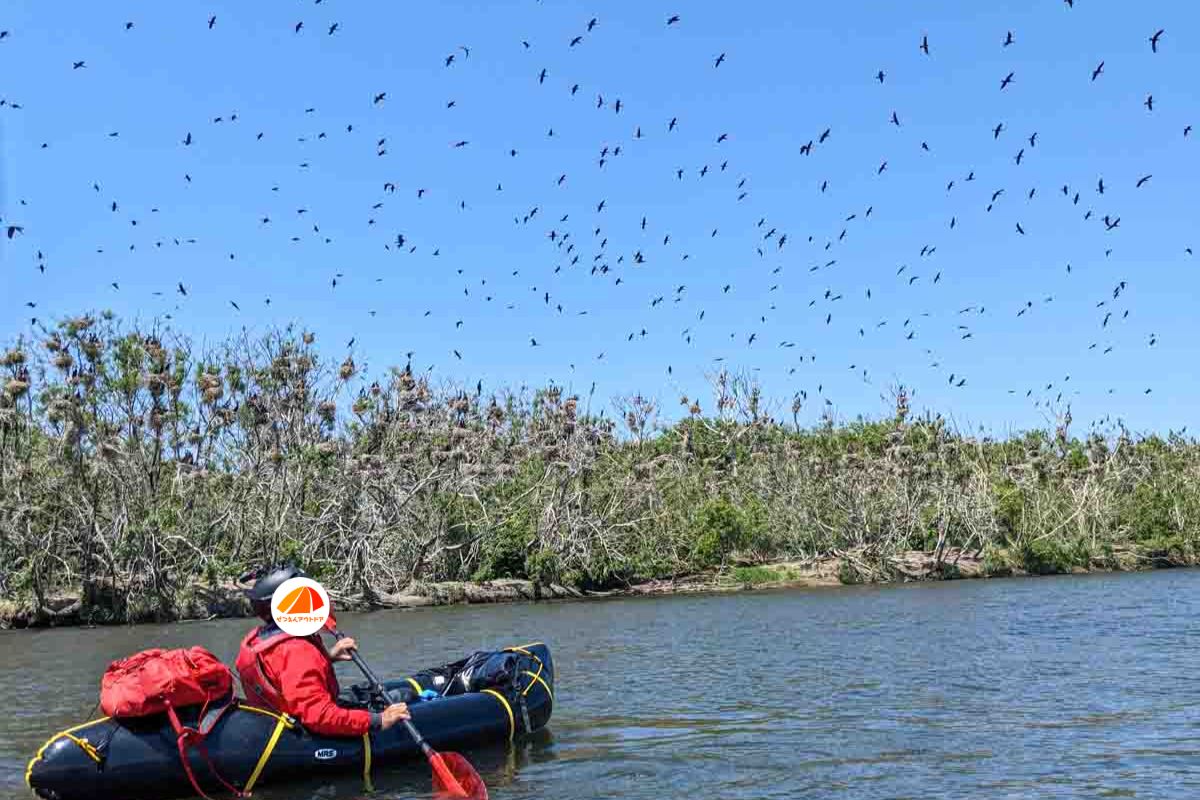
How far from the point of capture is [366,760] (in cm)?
1095

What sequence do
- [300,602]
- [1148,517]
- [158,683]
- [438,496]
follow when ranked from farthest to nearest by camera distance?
[1148,517] < [438,496] < [300,602] < [158,683]

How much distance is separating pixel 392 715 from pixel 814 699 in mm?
6827

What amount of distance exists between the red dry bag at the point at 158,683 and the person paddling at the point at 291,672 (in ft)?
1.31

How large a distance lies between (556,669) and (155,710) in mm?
10258

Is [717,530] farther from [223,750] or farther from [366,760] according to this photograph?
[223,750]

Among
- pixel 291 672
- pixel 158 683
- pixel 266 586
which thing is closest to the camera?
pixel 158 683

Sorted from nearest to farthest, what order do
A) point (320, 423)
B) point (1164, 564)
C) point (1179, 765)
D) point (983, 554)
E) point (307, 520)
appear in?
1. point (1179, 765)
2. point (307, 520)
3. point (320, 423)
4. point (983, 554)
5. point (1164, 564)

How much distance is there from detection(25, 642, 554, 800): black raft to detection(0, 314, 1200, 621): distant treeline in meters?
24.5

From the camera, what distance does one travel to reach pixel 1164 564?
51344 millimetres

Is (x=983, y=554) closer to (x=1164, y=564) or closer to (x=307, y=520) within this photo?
(x=1164, y=564)

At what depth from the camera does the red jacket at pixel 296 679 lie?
10.2 meters

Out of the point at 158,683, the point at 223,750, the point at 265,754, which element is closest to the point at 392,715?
the point at 265,754

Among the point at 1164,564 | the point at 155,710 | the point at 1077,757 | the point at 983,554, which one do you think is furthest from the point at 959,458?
the point at 155,710

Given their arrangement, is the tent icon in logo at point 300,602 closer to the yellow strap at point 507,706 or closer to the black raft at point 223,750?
the black raft at point 223,750
